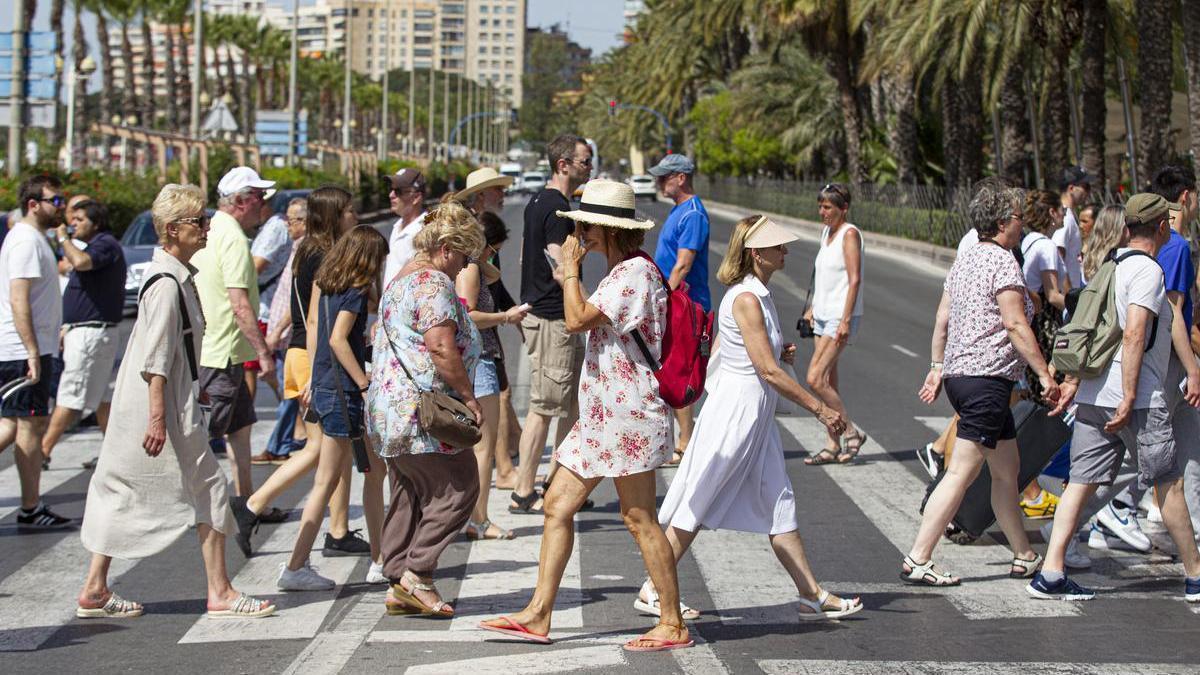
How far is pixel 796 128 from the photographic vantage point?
54.5 m

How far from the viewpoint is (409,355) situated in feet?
21.7

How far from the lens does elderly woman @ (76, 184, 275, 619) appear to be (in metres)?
6.64

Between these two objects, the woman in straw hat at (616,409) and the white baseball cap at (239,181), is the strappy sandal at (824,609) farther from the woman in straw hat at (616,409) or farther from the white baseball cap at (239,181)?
the white baseball cap at (239,181)

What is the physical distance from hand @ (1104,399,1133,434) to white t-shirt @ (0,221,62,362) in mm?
5635

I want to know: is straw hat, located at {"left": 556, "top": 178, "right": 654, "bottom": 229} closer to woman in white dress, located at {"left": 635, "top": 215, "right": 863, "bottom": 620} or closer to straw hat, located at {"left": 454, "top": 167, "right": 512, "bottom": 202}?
woman in white dress, located at {"left": 635, "top": 215, "right": 863, "bottom": 620}

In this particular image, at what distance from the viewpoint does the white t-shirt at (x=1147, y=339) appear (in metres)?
7.07

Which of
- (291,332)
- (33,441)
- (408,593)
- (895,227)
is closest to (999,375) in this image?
(408,593)

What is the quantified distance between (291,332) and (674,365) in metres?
2.98

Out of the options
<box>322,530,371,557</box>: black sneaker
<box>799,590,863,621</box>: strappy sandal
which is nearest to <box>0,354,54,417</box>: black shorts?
<box>322,530,371,557</box>: black sneaker

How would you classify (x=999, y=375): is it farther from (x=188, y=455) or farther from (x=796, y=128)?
(x=796, y=128)

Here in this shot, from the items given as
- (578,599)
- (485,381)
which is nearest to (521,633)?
(578,599)

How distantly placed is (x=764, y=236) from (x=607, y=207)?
A: 931mm

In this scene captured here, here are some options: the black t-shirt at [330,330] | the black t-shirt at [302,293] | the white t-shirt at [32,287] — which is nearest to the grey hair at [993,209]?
the black t-shirt at [330,330]

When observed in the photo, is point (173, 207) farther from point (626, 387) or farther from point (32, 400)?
point (32, 400)
